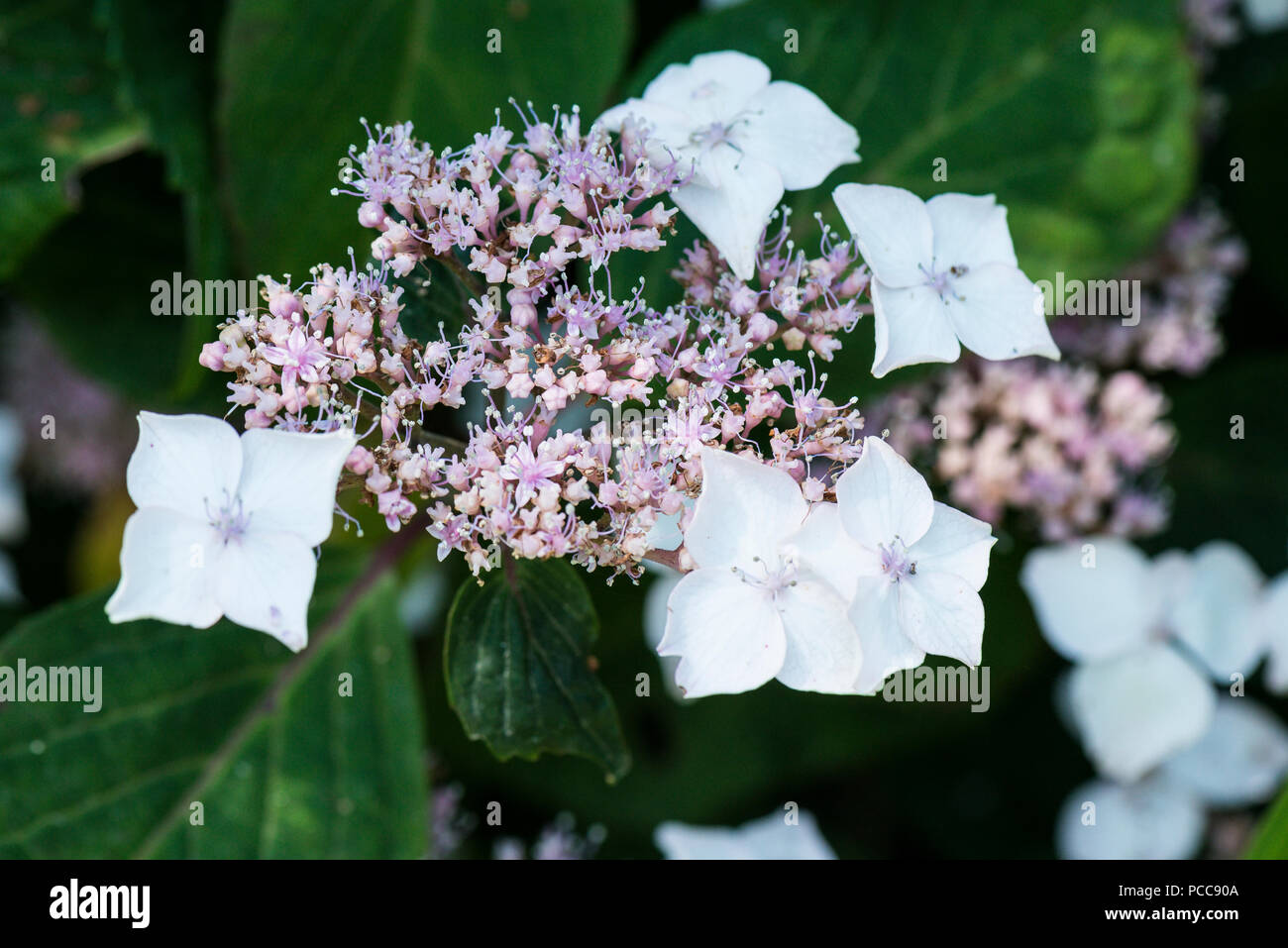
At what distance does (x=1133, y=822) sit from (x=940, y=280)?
93 centimetres

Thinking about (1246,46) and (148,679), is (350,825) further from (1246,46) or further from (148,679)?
(1246,46)

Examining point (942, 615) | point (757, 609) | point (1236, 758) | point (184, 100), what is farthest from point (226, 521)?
point (1236, 758)

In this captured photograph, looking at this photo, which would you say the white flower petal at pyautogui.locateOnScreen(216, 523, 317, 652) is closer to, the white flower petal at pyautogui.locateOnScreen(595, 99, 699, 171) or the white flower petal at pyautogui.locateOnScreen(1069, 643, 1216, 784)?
the white flower petal at pyautogui.locateOnScreen(595, 99, 699, 171)

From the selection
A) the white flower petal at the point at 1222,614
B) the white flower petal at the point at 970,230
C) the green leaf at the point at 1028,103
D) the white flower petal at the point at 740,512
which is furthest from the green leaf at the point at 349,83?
the white flower petal at the point at 1222,614

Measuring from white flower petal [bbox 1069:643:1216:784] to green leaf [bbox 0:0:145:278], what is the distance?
1.14 m

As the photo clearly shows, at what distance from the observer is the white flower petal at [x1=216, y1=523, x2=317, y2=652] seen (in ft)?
2.01

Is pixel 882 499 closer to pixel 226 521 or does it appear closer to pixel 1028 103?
pixel 226 521

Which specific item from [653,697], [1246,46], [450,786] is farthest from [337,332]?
[1246,46]

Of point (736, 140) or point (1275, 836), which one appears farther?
point (1275, 836)

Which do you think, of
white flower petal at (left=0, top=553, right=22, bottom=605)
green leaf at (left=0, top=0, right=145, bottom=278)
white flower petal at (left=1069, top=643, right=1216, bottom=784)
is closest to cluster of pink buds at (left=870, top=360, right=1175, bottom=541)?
white flower petal at (left=1069, top=643, right=1216, bottom=784)

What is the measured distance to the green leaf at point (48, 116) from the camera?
3.67 ft

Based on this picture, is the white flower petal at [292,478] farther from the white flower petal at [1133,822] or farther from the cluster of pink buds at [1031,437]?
the white flower petal at [1133,822]

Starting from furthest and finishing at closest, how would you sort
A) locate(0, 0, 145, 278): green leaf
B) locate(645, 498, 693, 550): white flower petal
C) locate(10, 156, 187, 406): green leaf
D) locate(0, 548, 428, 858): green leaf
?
1. locate(10, 156, 187, 406): green leaf
2. locate(0, 0, 145, 278): green leaf
3. locate(0, 548, 428, 858): green leaf
4. locate(645, 498, 693, 550): white flower petal

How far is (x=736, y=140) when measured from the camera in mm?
779
